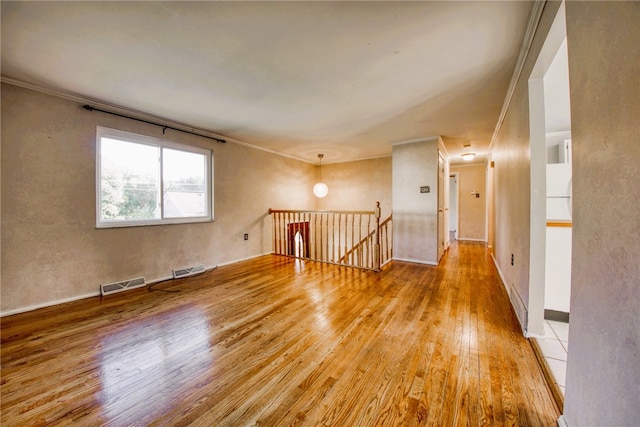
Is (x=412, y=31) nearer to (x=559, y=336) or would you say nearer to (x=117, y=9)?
(x=117, y=9)

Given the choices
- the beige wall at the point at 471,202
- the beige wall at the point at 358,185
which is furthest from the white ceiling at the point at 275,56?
the beige wall at the point at 471,202

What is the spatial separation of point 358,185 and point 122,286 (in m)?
5.26

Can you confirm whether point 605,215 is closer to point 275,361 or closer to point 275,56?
point 275,361

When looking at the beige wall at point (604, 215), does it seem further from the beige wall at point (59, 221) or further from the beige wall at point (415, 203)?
the beige wall at point (59, 221)

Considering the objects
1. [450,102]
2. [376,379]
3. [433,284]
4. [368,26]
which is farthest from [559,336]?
[368,26]

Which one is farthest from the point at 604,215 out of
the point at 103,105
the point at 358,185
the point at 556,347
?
the point at 358,185

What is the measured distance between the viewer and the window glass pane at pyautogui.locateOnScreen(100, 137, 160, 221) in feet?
10.1

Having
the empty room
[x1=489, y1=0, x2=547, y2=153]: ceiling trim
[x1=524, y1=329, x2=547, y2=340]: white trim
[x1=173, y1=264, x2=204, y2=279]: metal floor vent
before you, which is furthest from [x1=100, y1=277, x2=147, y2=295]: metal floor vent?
[x1=489, y1=0, x2=547, y2=153]: ceiling trim

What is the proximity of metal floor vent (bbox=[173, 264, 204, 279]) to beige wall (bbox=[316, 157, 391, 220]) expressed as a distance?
3.86m

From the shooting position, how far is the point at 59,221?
270 cm

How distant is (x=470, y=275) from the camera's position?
3.68 metres

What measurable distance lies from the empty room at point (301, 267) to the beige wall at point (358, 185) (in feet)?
6.95

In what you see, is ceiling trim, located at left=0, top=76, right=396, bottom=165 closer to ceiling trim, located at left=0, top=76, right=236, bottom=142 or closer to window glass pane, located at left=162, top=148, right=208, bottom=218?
ceiling trim, located at left=0, top=76, right=236, bottom=142

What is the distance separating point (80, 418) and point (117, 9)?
2.42m
